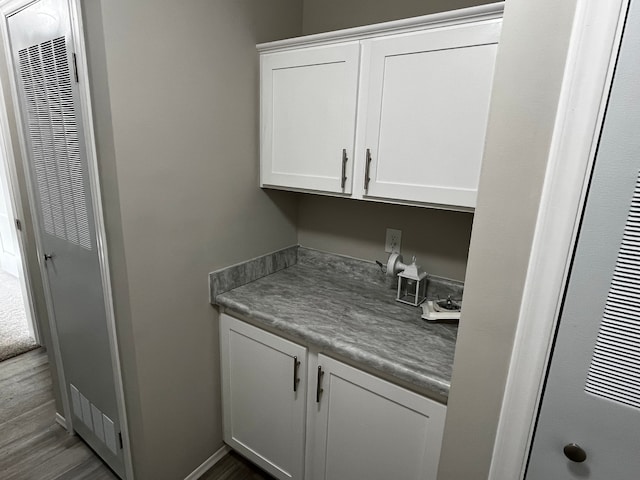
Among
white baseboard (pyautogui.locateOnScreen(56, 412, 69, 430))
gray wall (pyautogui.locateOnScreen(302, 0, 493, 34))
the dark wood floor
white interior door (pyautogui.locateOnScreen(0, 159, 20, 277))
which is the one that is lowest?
the dark wood floor

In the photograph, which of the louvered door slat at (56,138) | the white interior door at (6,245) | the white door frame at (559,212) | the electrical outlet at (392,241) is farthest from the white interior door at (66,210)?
the white interior door at (6,245)

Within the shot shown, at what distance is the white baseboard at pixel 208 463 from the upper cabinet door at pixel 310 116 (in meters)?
1.40

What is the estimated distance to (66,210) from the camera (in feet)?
4.97

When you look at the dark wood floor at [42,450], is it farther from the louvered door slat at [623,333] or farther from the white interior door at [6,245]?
the white interior door at [6,245]

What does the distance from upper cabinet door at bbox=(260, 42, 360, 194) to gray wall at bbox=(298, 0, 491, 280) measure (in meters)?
0.36

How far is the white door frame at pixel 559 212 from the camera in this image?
0.66 m

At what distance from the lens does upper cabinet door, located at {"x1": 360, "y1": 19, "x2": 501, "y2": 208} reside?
115 centimetres

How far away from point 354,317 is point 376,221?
54cm

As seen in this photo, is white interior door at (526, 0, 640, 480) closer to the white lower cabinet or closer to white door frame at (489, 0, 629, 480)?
white door frame at (489, 0, 629, 480)

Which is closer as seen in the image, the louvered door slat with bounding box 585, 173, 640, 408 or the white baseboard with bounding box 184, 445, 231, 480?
the louvered door slat with bounding box 585, 173, 640, 408

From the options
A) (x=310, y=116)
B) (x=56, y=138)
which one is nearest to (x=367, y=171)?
(x=310, y=116)

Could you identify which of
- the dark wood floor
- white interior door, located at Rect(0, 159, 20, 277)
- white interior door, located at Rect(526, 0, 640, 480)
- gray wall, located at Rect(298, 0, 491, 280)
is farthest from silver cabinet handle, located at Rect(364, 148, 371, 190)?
white interior door, located at Rect(0, 159, 20, 277)

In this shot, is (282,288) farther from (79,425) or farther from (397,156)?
(79,425)

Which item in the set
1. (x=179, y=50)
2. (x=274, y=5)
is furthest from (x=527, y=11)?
(x=274, y=5)
